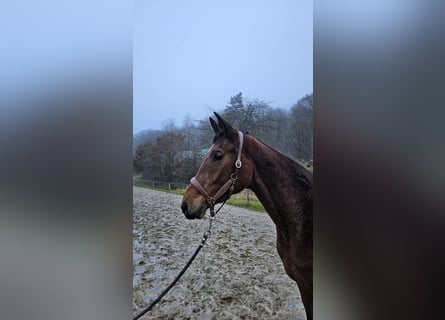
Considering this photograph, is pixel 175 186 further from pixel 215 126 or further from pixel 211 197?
pixel 215 126

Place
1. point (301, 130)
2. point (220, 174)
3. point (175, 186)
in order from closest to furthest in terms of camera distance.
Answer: point (301, 130), point (220, 174), point (175, 186)

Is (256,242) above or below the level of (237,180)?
below

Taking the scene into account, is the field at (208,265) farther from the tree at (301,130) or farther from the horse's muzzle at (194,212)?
the tree at (301,130)

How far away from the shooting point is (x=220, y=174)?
1.59 meters

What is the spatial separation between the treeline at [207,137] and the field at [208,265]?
0.19 m

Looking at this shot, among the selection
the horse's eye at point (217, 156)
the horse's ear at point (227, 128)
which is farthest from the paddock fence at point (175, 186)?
the horse's ear at point (227, 128)

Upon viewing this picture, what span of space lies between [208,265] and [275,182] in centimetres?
73

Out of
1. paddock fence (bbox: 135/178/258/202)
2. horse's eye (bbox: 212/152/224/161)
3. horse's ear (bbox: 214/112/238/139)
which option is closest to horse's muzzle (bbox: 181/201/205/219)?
paddock fence (bbox: 135/178/258/202)

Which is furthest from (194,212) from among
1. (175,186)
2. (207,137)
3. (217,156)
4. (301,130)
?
(301,130)
